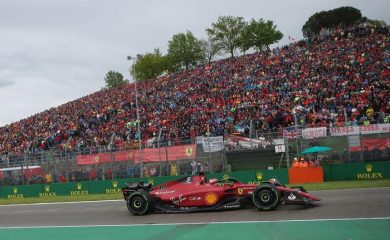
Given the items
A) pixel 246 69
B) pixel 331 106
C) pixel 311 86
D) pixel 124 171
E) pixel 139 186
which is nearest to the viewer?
pixel 139 186

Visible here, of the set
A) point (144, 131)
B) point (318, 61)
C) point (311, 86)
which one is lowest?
point (144, 131)

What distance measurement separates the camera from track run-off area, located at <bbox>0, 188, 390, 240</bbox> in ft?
32.4

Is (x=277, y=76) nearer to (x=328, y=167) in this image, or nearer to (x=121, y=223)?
(x=328, y=167)

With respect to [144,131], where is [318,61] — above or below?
above

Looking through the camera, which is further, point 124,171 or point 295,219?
point 124,171

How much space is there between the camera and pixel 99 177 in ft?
91.1

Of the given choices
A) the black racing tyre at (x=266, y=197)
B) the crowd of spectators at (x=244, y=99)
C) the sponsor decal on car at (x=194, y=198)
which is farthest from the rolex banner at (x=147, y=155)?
the black racing tyre at (x=266, y=197)

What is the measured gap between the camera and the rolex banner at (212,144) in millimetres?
25550

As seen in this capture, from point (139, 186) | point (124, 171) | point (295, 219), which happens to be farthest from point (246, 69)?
point (295, 219)

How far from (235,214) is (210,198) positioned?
38.8 inches

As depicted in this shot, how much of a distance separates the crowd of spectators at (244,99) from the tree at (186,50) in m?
26.6

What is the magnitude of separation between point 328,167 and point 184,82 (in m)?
27.0

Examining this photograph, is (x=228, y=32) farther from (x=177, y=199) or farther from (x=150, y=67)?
(x=177, y=199)

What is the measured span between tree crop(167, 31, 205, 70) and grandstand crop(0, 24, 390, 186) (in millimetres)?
26144
